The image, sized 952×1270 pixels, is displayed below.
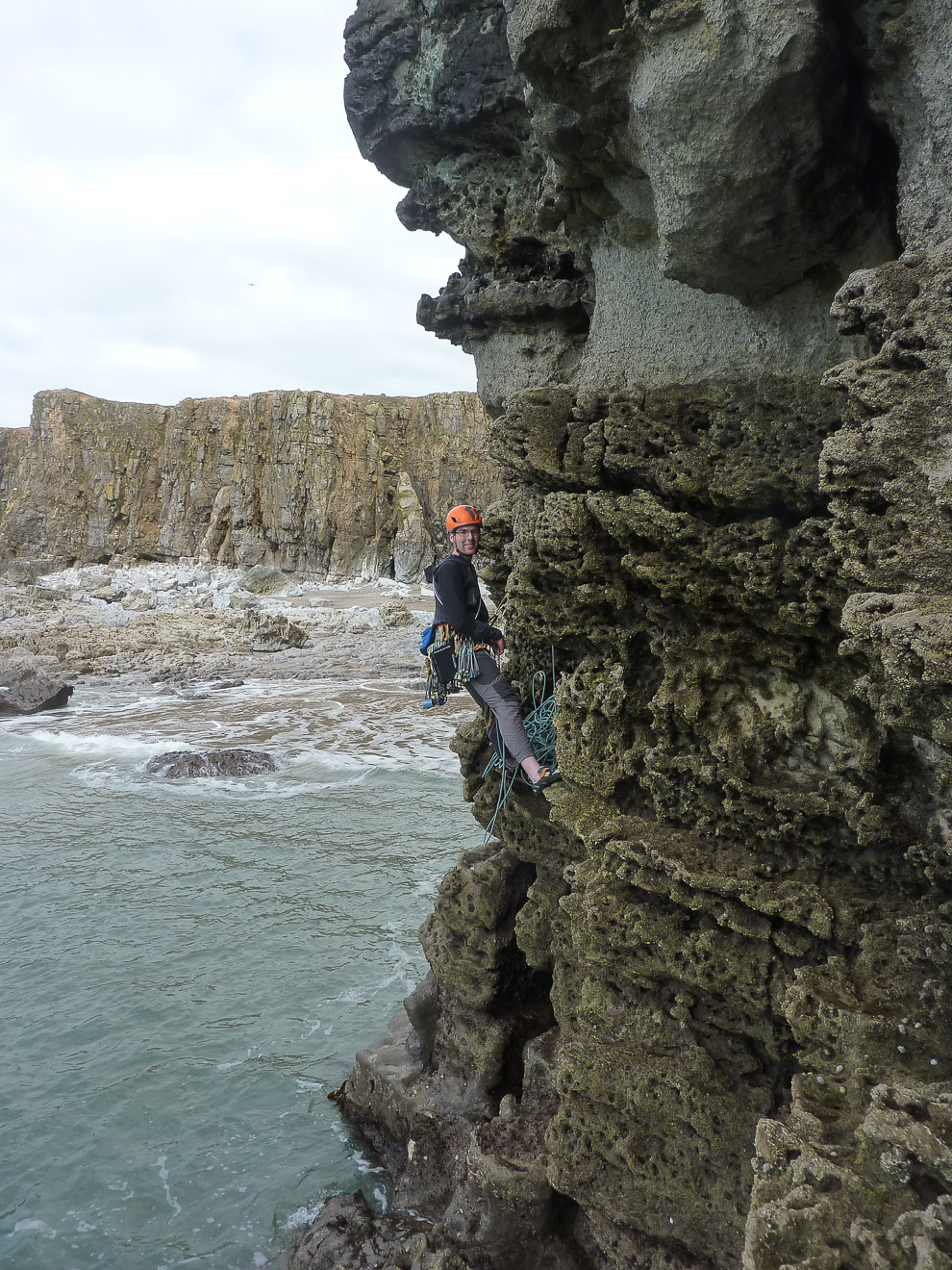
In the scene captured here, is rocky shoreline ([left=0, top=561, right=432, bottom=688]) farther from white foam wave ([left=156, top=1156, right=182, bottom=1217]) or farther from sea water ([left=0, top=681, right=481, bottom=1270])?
white foam wave ([left=156, top=1156, right=182, bottom=1217])

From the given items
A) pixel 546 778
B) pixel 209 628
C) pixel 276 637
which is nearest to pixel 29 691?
pixel 276 637

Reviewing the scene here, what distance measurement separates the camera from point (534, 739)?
464 cm

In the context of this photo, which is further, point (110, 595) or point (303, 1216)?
point (110, 595)

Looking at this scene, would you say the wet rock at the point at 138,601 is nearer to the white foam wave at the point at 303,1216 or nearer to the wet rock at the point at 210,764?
→ the wet rock at the point at 210,764

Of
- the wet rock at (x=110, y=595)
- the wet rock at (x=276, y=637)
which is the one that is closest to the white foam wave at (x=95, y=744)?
the wet rock at (x=276, y=637)

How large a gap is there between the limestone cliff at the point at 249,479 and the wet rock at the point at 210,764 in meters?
30.6

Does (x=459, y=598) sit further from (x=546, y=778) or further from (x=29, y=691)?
(x=29, y=691)

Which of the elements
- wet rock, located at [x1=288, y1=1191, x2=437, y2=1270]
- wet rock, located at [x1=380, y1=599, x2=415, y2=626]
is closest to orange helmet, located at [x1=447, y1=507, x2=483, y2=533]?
wet rock, located at [x1=288, y1=1191, x2=437, y2=1270]

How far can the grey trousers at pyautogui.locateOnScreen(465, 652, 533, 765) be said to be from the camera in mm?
4551

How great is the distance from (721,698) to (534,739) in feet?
4.25

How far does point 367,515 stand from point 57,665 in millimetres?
24789

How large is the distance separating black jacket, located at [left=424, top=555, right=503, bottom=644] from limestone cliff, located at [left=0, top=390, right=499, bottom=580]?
37.8m

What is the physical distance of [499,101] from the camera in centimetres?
507

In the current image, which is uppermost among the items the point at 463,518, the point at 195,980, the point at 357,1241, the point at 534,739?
the point at 463,518
